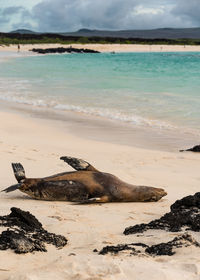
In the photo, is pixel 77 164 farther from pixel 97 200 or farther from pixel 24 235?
pixel 24 235

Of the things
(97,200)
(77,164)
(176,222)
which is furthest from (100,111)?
(176,222)

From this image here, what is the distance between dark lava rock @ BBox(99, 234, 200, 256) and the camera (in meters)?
3.62

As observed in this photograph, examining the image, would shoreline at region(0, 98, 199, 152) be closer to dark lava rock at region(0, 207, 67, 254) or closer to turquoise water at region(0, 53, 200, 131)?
turquoise water at region(0, 53, 200, 131)

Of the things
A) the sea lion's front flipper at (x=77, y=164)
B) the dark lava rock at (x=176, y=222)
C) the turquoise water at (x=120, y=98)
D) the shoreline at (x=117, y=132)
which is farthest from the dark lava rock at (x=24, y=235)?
the turquoise water at (x=120, y=98)

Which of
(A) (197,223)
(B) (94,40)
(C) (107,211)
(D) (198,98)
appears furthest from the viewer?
(B) (94,40)

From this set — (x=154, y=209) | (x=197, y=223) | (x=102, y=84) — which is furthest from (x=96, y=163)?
(x=102, y=84)

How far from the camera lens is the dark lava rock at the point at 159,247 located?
3.62m

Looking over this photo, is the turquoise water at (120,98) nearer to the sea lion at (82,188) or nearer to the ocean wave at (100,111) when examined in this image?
the ocean wave at (100,111)

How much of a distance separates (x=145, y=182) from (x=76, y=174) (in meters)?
1.38

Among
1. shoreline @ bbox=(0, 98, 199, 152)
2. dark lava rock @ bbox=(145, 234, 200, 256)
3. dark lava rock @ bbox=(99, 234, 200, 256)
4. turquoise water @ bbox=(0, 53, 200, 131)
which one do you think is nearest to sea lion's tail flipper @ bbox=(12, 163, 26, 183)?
dark lava rock @ bbox=(99, 234, 200, 256)

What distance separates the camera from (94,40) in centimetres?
11619

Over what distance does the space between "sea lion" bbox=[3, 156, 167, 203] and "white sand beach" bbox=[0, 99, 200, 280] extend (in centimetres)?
12

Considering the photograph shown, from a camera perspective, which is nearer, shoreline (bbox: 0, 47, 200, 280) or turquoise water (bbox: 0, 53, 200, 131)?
shoreline (bbox: 0, 47, 200, 280)

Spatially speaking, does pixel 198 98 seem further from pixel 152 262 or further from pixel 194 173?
pixel 152 262
